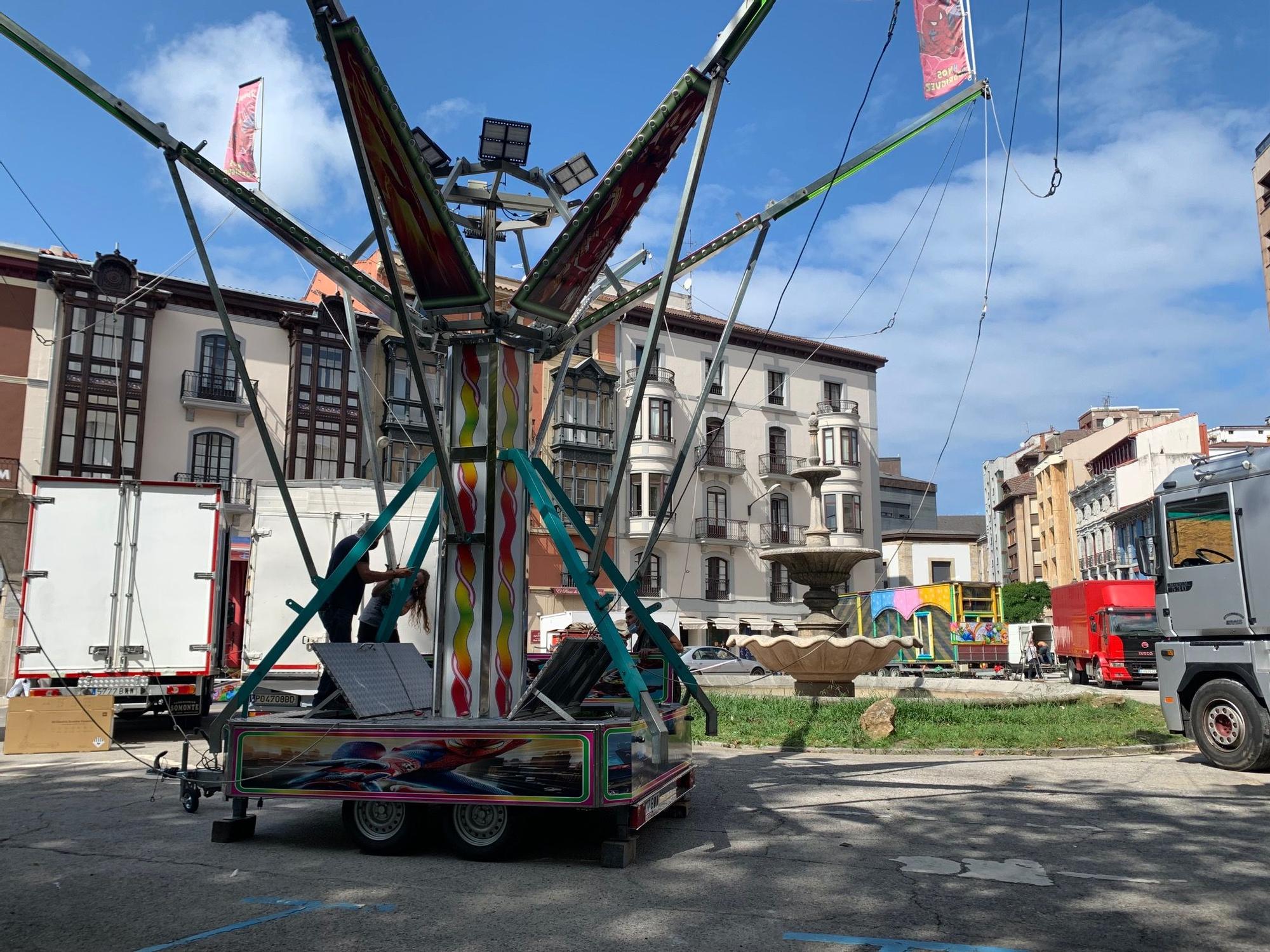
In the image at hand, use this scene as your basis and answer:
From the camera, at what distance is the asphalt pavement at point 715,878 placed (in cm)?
484

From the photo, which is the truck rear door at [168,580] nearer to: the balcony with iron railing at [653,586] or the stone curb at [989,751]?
the stone curb at [989,751]

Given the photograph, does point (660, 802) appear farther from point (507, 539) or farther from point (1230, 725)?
point (1230, 725)

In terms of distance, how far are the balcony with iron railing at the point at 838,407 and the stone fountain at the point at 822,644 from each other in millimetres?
34823

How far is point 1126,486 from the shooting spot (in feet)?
211

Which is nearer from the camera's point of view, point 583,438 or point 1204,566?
point 1204,566

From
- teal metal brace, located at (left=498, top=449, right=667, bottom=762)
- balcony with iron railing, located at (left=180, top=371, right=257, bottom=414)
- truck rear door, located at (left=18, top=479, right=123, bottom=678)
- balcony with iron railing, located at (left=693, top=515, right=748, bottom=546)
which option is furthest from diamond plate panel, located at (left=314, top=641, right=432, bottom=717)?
balcony with iron railing, located at (left=693, top=515, right=748, bottom=546)

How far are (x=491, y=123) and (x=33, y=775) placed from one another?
27.8 feet

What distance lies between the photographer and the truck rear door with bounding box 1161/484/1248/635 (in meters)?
10.8

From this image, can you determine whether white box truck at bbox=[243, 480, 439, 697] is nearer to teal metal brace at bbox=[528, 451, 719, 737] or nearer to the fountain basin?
the fountain basin

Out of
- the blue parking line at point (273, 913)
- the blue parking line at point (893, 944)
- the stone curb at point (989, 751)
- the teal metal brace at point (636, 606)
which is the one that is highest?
the teal metal brace at point (636, 606)

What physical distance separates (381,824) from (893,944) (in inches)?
137

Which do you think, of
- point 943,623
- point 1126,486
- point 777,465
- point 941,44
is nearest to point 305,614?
point 941,44

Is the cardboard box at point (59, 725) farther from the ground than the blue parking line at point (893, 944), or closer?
farther from the ground

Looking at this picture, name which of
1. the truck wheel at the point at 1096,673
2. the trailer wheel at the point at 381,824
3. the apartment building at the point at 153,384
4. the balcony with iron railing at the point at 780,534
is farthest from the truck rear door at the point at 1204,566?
the balcony with iron railing at the point at 780,534
